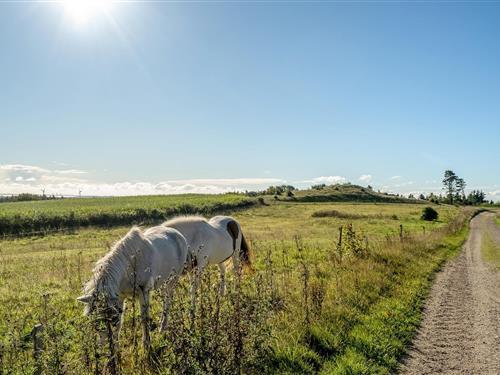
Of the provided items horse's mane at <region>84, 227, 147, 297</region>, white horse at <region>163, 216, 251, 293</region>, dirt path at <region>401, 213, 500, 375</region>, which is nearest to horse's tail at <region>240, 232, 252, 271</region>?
white horse at <region>163, 216, 251, 293</region>

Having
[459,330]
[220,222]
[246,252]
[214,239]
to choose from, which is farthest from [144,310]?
[459,330]

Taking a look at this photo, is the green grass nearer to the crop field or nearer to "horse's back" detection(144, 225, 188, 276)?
the crop field

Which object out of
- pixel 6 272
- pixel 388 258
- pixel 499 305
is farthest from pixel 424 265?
pixel 6 272

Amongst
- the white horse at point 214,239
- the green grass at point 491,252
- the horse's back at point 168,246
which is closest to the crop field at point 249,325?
the horse's back at point 168,246

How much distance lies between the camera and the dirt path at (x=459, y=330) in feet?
21.3

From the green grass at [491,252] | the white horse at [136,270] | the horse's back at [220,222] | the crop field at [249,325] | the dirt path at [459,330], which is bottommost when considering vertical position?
the green grass at [491,252]

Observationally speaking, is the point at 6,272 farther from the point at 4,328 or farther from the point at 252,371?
the point at 252,371

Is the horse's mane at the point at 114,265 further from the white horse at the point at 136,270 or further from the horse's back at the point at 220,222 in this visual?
the horse's back at the point at 220,222

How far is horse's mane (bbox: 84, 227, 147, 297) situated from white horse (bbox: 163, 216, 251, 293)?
4.99ft

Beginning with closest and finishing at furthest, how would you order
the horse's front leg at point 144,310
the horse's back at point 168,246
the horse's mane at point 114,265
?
1. the horse's mane at point 114,265
2. the horse's front leg at point 144,310
3. the horse's back at point 168,246

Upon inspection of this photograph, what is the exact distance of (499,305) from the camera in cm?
1052

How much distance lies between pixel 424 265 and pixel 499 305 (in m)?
5.40

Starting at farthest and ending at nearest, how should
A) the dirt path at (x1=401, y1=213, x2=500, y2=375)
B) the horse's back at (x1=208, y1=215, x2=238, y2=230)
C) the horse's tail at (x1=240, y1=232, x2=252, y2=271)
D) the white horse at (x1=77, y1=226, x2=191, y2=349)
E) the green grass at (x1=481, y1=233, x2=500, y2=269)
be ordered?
the green grass at (x1=481, y1=233, x2=500, y2=269)
the horse's tail at (x1=240, y1=232, x2=252, y2=271)
the horse's back at (x1=208, y1=215, x2=238, y2=230)
the dirt path at (x1=401, y1=213, x2=500, y2=375)
the white horse at (x1=77, y1=226, x2=191, y2=349)

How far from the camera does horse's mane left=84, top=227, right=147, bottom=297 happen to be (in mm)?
5706
